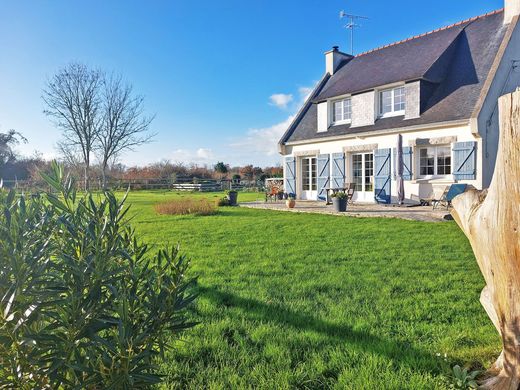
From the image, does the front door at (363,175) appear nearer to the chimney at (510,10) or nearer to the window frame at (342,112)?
the window frame at (342,112)

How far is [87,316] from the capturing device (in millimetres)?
1184

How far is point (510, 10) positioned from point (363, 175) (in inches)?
307

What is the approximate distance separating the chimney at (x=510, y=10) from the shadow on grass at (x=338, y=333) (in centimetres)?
1477

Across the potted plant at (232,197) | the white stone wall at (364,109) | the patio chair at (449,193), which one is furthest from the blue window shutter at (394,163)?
the potted plant at (232,197)

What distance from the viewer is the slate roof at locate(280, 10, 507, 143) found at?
41.0 feet

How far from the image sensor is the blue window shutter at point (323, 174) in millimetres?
15844

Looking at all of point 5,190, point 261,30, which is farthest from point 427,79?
point 5,190

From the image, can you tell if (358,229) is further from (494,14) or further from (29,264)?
(494,14)

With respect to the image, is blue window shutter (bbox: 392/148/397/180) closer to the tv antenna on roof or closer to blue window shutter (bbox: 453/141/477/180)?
blue window shutter (bbox: 453/141/477/180)

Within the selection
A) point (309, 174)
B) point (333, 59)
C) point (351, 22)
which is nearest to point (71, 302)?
point (309, 174)

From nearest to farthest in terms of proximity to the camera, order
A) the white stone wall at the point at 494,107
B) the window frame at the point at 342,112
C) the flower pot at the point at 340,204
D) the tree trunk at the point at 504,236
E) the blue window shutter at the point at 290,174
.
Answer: the tree trunk at the point at 504,236, the white stone wall at the point at 494,107, the flower pot at the point at 340,204, the window frame at the point at 342,112, the blue window shutter at the point at 290,174

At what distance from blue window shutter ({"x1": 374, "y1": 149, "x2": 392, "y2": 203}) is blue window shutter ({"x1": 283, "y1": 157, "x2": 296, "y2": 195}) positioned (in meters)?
4.42

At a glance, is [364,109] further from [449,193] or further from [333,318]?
[333,318]

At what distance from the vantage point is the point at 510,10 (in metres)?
12.7
